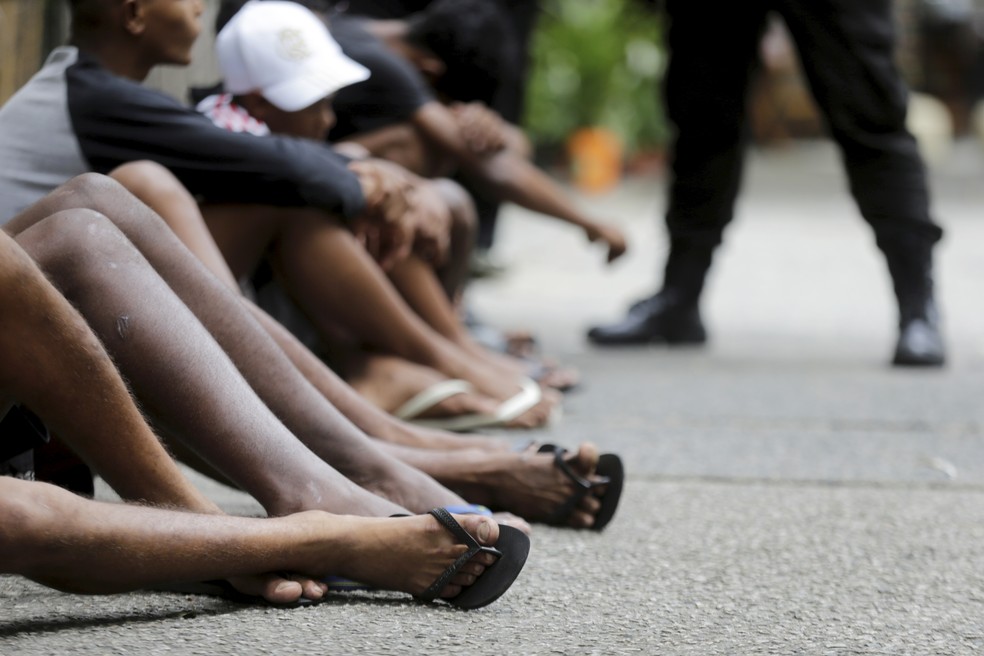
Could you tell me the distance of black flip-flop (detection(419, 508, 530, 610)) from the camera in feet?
6.00

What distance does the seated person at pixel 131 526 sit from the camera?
158cm

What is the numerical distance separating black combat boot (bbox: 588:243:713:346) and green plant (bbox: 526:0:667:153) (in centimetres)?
706

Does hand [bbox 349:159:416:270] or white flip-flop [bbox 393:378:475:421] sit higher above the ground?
hand [bbox 349:159:416:270]

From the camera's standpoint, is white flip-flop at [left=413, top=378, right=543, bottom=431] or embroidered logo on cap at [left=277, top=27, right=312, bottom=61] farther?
white flip-flop at [left=413, top=378, right=543, bottom=431]

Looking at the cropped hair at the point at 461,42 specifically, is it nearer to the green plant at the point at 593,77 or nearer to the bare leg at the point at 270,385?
the bare leg at the point at 270,385

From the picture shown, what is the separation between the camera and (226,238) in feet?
9.12

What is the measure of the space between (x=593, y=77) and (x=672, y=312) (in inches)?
292

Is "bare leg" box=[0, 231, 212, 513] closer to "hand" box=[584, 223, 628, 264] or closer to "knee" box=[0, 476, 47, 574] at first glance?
"knee" box=[0, 476, 47, 574]

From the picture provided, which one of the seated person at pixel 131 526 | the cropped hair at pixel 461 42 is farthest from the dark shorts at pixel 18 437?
the cropped hair at pixel 461 42

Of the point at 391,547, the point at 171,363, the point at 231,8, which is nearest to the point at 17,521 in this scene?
the point at 171,363

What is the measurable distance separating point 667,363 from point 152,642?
2.97 metres

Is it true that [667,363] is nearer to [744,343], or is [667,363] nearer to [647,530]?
[744,343]

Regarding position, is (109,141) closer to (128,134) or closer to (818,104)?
(128,134)

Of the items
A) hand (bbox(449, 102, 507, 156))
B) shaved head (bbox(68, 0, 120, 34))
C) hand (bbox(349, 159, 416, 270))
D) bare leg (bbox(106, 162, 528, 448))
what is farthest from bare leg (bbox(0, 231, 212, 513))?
hand (bbox(449, 102, 507, 156))
